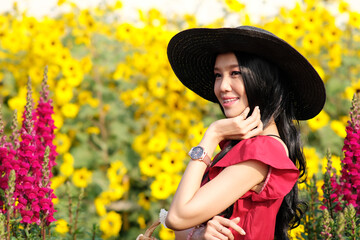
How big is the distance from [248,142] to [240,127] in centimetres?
7

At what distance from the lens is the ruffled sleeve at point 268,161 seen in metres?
2.00

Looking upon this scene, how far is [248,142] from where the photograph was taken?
2.06 meters

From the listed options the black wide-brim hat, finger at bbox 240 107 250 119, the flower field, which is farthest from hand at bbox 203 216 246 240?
the flower field

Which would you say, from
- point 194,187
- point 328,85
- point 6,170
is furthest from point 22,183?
point 328,85

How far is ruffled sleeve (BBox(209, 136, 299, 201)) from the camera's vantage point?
2002 mm

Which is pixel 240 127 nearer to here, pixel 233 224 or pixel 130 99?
pixel 233 224

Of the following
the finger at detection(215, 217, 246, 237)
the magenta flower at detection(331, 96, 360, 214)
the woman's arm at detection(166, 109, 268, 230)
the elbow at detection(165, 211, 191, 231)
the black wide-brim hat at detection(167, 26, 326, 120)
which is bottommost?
the elbow at detection(165, 211, 191, 231)

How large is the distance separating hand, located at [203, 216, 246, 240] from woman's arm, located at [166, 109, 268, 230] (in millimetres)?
33

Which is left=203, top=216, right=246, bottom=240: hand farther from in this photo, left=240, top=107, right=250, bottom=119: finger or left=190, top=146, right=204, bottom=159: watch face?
left=240, top=107, right=250, bottom=119: finger

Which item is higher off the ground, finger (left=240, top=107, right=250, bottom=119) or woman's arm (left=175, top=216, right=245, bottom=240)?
finger (left=240, top=107, right=250, bottom=119)

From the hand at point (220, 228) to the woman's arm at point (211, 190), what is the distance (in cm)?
3

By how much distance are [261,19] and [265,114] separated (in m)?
3.53

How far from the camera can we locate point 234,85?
7.17ft

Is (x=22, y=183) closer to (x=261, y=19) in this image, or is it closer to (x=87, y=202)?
(x=87, y=202)
